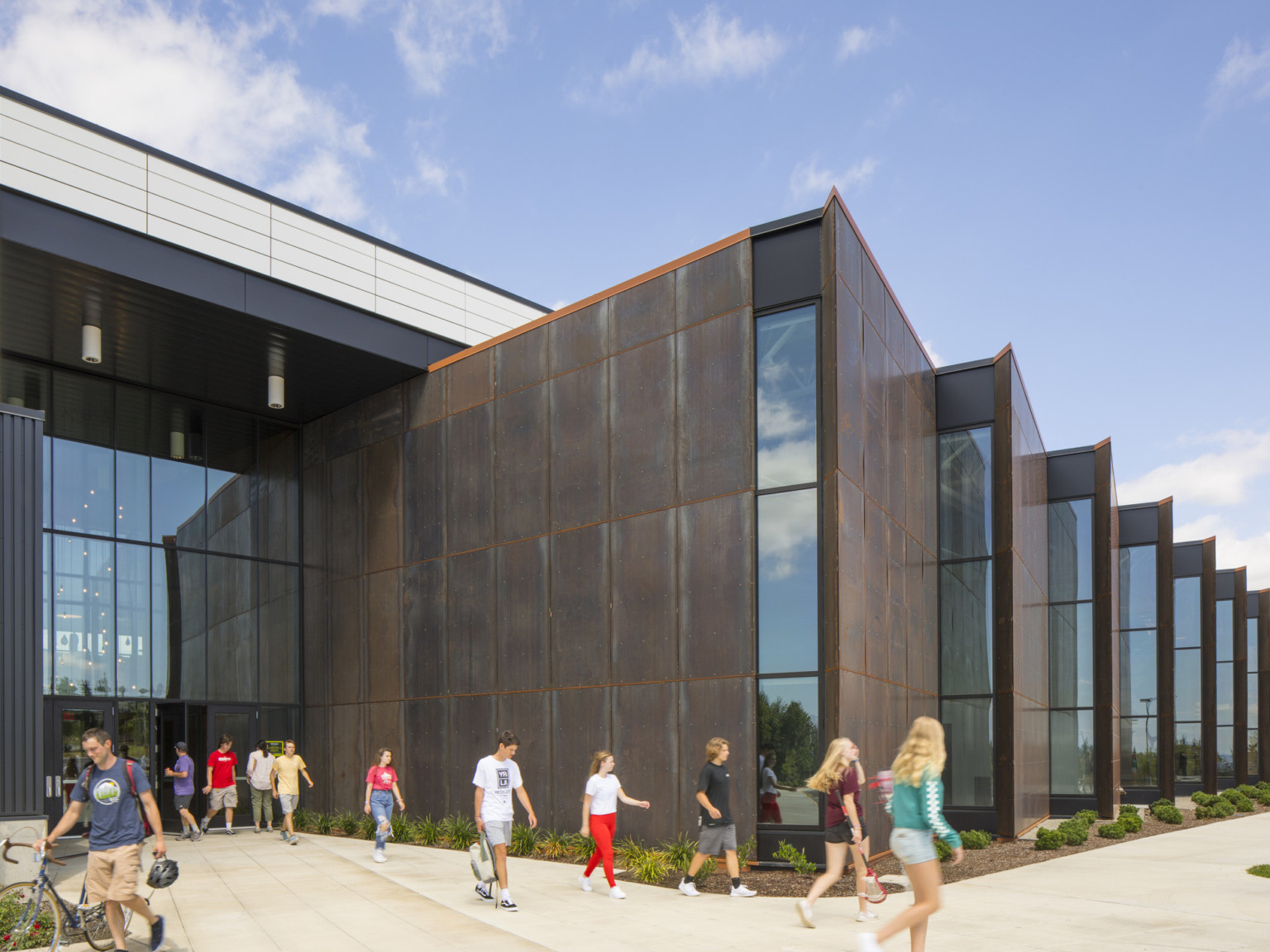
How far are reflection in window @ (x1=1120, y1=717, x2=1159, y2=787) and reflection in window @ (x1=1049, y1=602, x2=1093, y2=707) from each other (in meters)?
5.28

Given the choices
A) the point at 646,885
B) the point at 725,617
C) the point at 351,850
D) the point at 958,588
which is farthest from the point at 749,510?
the point at 351,850

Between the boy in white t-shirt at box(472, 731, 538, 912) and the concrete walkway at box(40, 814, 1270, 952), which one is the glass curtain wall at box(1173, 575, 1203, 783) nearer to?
the concrete walkway at box(40, 814, 1270, 952)

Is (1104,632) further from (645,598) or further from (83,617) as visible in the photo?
(83,617)

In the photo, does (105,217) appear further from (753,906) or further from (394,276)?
(753,906)

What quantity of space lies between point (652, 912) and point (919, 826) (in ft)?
14.7

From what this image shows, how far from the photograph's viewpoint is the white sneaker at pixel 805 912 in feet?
29.7

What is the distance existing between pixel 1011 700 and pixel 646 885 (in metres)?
9.15

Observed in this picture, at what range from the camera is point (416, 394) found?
764 inches

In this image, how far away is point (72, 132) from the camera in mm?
14867

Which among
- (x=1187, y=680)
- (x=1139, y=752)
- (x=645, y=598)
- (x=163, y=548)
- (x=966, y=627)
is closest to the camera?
(x=645, y=598)

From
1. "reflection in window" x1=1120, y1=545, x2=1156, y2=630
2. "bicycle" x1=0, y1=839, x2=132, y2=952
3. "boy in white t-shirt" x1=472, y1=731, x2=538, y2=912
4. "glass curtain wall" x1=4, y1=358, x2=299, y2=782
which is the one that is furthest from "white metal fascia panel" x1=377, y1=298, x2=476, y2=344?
"reflection in window" x1=1120, y1=545, x2=1156, y2=630

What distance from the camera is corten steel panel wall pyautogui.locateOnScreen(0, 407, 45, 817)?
1200cm

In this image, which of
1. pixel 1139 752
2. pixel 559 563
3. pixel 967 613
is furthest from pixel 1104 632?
pixel 559 563

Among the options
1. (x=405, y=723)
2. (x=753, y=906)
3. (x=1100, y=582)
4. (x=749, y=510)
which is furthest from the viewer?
(x=1100, y=582)
